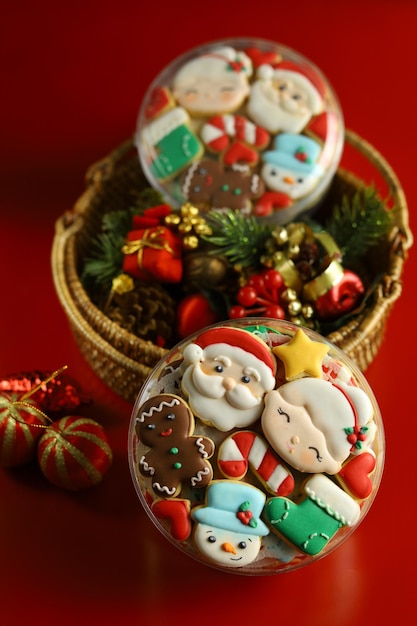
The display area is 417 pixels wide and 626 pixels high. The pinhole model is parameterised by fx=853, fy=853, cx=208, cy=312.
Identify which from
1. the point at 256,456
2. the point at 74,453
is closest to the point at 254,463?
the point at 256,456

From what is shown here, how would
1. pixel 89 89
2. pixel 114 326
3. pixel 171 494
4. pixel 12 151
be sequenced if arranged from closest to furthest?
1. pixel 171 494
2. pixel 114 326
3. pixel 12 151
4. pixel 89 89

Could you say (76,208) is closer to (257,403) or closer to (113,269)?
(113,269)

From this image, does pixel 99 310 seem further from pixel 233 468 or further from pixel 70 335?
pixel 233 468

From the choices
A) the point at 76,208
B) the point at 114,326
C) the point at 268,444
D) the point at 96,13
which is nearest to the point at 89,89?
the point at 96,13

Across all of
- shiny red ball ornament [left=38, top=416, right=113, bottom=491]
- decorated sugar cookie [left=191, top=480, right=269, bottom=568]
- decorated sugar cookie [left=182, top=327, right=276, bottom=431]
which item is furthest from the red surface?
decorated sugar cookie [left=182, top=327, right=276, bottom=431]

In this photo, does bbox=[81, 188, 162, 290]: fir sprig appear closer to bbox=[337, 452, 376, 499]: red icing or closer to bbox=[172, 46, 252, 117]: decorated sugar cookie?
bbox=[172, 46, 252, 117]: decorated sugar cookie

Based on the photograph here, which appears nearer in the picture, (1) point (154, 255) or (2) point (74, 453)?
(2) point (74, 453)

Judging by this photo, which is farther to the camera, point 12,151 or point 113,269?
point 12,151
